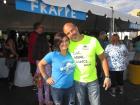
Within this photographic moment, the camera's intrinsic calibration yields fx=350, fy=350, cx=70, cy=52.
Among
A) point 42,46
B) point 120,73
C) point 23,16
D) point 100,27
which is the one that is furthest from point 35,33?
point 100,27

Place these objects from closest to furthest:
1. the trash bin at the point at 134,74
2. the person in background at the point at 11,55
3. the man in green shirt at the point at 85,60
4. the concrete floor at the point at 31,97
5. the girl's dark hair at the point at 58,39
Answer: the girl's dark hair at the point at 58,39 → the man in green shirt at the point at 85,60 → the concrete floor at the point at 31,97 → the person in background at the point at 11,55 → the trash bin at the point at 134,74

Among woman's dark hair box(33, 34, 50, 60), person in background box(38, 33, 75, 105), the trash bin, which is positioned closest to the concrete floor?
the trash bin

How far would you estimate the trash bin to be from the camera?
10.9 m

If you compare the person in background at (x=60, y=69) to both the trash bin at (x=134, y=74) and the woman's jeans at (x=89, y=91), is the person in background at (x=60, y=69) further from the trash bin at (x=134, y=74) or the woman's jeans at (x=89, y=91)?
the trash bin at (x=134, y=74)

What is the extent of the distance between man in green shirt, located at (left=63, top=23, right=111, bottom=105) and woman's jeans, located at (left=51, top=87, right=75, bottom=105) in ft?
0.51

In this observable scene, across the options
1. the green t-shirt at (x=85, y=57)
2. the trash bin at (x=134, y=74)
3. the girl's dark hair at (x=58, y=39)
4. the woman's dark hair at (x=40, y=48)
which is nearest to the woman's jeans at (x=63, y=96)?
the green t-shirt at (x=85, y=57)

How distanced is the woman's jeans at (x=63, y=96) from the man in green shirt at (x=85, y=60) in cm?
16

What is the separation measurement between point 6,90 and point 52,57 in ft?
17.4

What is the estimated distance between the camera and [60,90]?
457 cm

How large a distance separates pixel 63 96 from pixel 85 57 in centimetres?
59

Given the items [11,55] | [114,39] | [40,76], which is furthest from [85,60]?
[11,55]

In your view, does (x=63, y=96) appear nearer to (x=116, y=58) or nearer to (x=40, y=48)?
(x=40, y=48)

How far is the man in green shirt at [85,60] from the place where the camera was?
15.1 feet

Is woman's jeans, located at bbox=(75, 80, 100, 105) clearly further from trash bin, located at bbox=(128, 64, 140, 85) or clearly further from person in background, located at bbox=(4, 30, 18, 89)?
trash bin, located at bbox=(128, 64, 140, 85)
